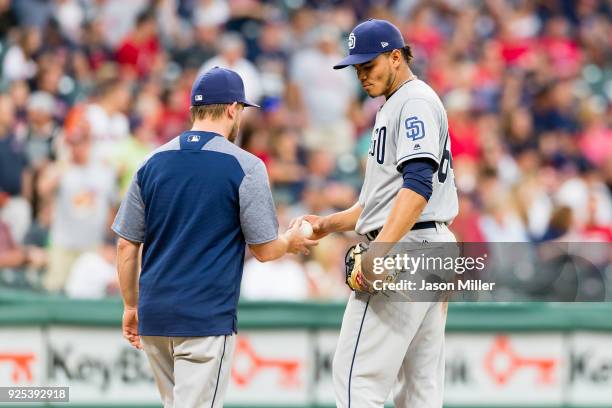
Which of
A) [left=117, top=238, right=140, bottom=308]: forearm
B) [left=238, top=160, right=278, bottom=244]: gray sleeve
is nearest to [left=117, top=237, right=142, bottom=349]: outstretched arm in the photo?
[left=117, top=238, right=140, bottom=308]: forearm

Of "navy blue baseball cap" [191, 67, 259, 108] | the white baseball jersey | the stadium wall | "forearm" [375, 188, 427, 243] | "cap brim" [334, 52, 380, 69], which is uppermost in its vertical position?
"cap brim" [334, 52, 380, 69]

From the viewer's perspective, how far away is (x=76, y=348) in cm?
738

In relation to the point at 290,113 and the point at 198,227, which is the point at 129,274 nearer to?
the point at 198,227

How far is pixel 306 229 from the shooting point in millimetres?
5523

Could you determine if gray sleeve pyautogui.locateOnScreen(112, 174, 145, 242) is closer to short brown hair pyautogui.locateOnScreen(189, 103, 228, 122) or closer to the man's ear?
short brown hair pyautogui.locateOnScreen(189, 103, 228, 122)

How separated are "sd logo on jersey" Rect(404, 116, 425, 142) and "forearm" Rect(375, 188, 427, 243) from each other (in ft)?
0.85

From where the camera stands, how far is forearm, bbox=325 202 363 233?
18.1 ft

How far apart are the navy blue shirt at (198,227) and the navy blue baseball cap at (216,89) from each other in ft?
0.50

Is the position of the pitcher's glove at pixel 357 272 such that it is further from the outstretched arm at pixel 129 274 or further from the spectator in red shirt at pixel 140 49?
the spectator in red shirt at pixel 140 49

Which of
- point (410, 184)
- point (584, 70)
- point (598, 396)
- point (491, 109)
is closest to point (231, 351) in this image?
point (410, 184)

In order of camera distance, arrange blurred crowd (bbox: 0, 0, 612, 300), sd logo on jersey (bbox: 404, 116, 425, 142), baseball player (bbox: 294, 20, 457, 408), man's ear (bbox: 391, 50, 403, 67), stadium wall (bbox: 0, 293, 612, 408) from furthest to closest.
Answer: blurred crowd (bbox: 0, 0, 612, 300), stadium wall (bbox: 0, 293, 612, 408), man's ear (bbox: 391, 50, 403, 67), baseball player (bbox: 294, 20, 457, 408), sd logo on jersey (bbox: 404, 116, 425, 142)

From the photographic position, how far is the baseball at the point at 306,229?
5.48 metres

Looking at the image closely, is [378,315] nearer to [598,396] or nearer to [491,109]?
[598,396]

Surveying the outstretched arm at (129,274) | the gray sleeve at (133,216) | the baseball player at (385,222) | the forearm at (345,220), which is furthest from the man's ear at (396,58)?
the outstretched arm at (129,274)
